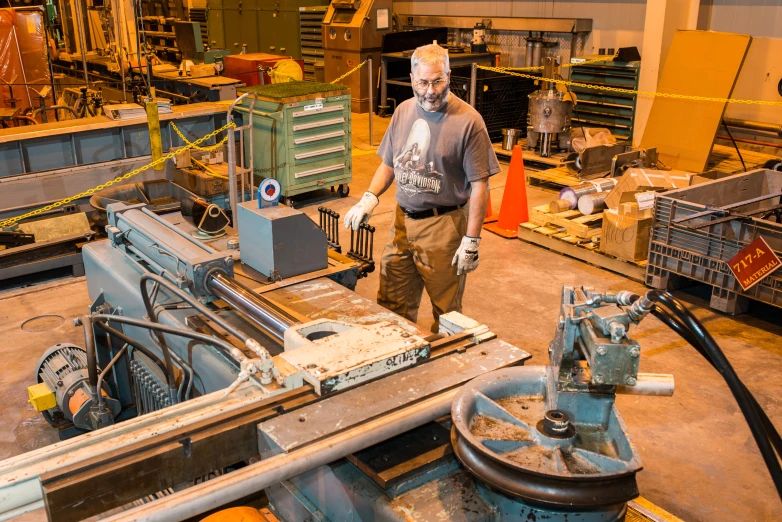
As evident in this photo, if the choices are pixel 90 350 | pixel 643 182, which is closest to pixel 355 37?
pixel 643 182

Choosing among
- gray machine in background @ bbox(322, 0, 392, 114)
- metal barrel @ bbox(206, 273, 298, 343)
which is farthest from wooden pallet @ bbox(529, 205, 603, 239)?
gray machine in background @ bbox(322, 0, 392, 114)

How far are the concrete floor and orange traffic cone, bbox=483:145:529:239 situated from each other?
0.12 m

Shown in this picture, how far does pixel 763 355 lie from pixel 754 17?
4702 mm

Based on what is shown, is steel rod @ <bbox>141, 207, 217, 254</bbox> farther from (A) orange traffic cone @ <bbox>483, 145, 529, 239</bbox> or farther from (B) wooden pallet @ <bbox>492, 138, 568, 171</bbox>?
(B) wooden pallet @ <bbox>492, 138, 568, 171</bbox>

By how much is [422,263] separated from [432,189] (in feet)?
1.19

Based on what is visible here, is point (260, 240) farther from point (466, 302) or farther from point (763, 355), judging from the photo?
point (763, 355)

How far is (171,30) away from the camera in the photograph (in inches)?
543

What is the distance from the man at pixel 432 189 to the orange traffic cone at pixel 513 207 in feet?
8.52

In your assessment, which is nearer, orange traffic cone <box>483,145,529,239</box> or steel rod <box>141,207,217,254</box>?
steel rod <box>141,207,217,254</box>

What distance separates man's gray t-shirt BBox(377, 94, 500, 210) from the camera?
10.8 ft

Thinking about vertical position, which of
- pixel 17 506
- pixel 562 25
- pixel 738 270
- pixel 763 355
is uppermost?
pixel 562 25

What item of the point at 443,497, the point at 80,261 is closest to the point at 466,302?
the point at 80,261

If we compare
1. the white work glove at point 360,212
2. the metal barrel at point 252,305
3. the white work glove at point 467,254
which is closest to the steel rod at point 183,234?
the metal barrel at point 252,305

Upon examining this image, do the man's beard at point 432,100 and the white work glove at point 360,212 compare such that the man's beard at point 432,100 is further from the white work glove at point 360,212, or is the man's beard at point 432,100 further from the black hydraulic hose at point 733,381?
the black hydraulic hose at point 733,381
